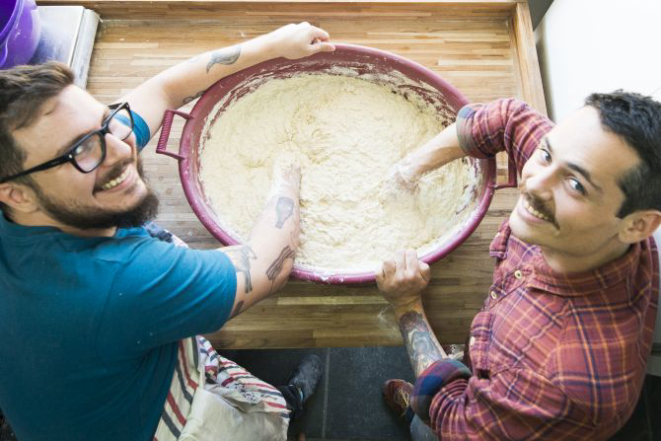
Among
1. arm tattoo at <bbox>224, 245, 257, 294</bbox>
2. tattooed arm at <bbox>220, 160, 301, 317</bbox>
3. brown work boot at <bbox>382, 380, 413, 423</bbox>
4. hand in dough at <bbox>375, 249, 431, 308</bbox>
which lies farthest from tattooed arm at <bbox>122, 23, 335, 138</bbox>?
brown work boot at <bbox>382, 380, 413, 423</bbox>

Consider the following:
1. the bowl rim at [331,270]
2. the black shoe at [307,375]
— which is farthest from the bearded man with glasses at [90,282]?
the black shoe at [307,375]

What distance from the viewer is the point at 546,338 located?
91 cm

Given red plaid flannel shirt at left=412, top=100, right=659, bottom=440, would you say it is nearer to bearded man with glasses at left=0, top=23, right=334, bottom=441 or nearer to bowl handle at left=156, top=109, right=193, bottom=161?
bearded man with glasses at left=0, top=23, right=334, bottom=441

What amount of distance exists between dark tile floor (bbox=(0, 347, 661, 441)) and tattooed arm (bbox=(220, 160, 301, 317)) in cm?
83

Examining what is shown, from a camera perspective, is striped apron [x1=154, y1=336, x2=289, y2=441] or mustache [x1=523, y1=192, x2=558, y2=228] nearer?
mustache [x1=523, y1=192, x2=558, y2=228]

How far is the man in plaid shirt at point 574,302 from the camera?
82cm

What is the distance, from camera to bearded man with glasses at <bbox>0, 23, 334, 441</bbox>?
33.4 inches

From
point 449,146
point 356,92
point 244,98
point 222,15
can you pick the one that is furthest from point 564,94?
point 222,15

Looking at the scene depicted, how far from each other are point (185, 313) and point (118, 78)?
101cm

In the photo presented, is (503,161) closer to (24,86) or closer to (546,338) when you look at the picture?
(546,338)

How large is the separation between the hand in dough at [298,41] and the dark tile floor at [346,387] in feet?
3.72

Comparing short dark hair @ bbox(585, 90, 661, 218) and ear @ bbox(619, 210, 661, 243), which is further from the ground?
short dark hair @ bbox(585, 90, 661, 218)

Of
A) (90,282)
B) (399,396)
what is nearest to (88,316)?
(90,282)

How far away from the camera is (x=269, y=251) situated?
41.7 inches
